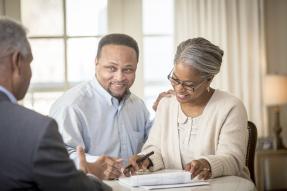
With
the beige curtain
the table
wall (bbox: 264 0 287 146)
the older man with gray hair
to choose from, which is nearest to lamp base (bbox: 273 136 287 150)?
the beige curtain

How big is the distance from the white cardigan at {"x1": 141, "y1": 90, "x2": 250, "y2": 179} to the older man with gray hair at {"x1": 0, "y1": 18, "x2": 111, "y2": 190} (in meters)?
0.95

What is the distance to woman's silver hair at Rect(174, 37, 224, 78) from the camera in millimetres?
2510

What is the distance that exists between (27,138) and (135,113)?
1.45 metres

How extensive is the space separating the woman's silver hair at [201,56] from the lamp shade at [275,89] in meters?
2.18

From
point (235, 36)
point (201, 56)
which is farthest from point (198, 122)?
point (235, 36)

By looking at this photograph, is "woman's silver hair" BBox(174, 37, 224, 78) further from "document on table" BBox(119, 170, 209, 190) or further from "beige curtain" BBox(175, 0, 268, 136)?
"beige curtain" BBox(175, 0, 268, 136)

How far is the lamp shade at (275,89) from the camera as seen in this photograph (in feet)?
15.1

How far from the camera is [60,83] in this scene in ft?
15.4

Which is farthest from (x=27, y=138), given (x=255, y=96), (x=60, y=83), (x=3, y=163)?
(x=255, y=96)

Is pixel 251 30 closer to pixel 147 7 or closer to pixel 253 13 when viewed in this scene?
pixel 253 13

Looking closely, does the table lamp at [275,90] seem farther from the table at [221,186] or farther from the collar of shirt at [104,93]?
the table at [221,186]

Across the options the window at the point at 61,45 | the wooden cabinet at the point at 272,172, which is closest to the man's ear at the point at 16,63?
the window at the point at 61,45

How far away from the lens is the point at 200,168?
2.26 m

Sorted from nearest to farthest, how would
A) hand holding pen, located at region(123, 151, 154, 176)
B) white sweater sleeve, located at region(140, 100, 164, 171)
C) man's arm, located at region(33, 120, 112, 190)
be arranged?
man's arm, located at region(33, 120, 112, 190)
hand holding pen, located at region(123, 151, 154, 176)
white sweater sleeve, located at region(140, 100, 164, 171)
